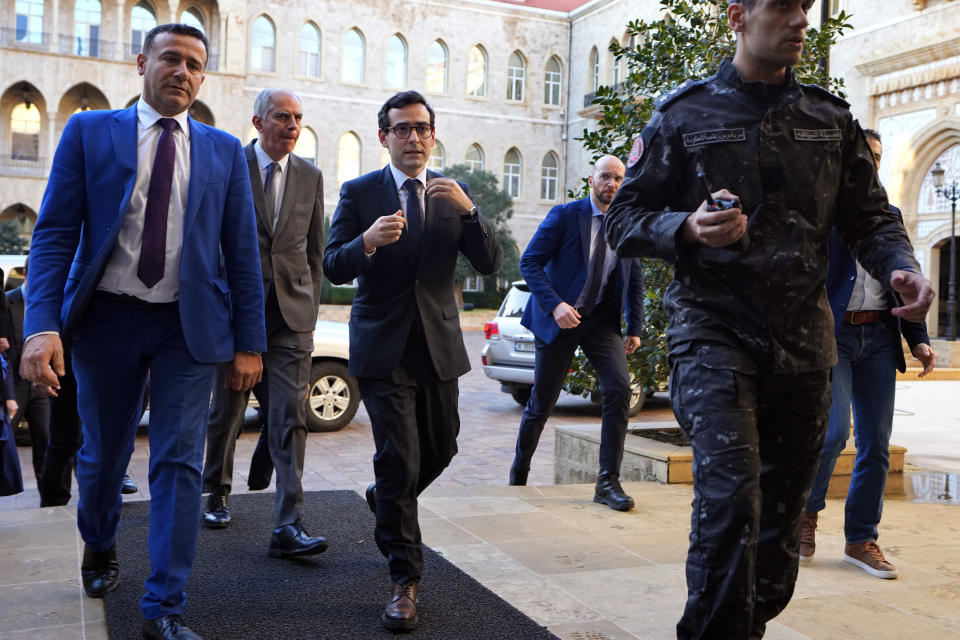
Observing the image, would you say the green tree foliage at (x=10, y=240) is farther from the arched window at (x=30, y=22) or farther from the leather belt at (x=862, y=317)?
the leather belt at (x=862, y=317)

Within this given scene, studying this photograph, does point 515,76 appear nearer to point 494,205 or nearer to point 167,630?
point 494,205

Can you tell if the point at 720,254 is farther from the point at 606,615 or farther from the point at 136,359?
the point at 136,359

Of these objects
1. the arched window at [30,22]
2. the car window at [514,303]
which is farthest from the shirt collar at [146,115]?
the arched window at [30,22]

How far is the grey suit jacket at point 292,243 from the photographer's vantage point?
482cm

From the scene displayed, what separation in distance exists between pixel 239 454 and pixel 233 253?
18.6 feet

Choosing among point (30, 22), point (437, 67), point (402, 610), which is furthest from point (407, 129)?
point (437, 67)

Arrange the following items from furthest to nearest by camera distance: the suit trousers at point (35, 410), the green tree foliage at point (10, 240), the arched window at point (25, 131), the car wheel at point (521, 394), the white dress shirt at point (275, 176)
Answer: the arched window at point (25, 131), the green tree foliage at point (10, 240), the car wheel at point (521, 394), the suit trousers at point (35, 410), the white dress shirt at point (275, 176)

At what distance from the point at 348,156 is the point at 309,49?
16.8ft

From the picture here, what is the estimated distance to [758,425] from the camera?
2.82m

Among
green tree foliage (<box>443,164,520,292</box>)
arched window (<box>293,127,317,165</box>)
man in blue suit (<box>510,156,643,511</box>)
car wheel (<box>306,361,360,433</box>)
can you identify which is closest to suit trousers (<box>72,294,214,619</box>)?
man in blue suit (<box>510,156,643,511</box>)

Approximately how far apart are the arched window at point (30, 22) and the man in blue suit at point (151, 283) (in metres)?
40.8

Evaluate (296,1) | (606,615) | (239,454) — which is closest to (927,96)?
(239,454)

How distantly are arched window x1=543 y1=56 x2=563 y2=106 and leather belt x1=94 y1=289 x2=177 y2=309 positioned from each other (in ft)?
153

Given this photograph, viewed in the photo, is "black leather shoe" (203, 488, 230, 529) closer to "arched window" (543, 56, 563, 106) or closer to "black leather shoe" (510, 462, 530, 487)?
"black leather shoe" (510, 462, 530, 487)
